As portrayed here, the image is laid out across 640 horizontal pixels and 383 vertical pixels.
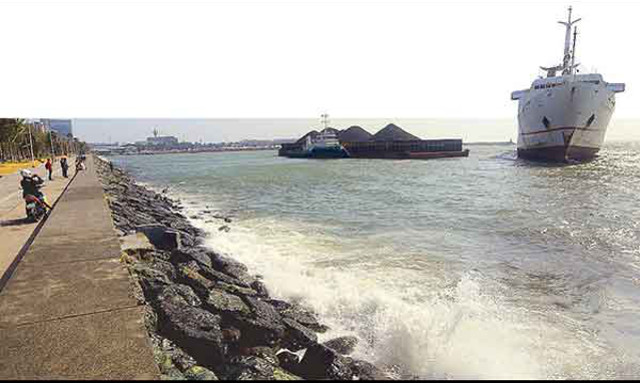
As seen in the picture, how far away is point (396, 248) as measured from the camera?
36.7 ft

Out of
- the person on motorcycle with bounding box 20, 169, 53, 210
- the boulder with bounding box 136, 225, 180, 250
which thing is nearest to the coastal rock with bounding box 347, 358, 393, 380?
the boulder with bounding box 136, 225, 180, 250

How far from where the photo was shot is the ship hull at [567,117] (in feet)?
133

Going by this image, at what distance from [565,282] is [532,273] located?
0.73 m

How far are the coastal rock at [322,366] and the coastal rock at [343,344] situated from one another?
735 mm

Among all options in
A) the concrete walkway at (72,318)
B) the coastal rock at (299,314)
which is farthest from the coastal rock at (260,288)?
the concrete walkway at (72,318)

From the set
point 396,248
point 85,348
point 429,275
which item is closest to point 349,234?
point 396,248

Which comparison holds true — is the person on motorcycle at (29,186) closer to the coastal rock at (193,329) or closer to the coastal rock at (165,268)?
the coastal rock at (165,268)

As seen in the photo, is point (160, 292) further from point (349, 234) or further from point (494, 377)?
point (349, 234)

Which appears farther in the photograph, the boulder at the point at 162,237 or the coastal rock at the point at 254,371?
the boulder at the point at 162,237

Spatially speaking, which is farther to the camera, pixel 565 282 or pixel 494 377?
pixel 565 282

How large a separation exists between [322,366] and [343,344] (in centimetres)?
111

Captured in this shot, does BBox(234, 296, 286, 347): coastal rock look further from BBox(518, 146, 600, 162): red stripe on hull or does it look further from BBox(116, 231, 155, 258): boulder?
BBox(518, 146, 600, 162): red stripe on hull

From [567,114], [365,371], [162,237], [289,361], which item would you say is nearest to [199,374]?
[289,361]

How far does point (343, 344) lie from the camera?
546 cm
